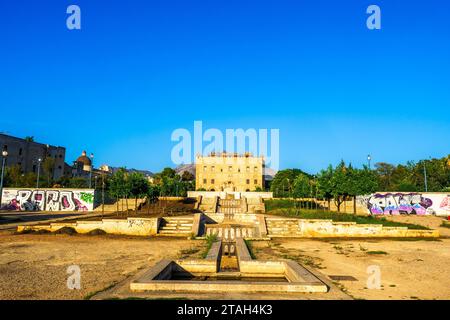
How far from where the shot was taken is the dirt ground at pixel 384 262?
686 centimetres

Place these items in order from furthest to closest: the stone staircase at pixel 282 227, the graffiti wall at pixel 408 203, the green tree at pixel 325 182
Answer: the graffiti wall at pixel 408 203, the green tree at pixel 325 182, the stone staircase at pixel 282 227

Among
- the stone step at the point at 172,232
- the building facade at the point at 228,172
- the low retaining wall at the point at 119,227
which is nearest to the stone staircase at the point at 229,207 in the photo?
the stone step at the point at 172,232

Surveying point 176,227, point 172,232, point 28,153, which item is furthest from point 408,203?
point 28,153

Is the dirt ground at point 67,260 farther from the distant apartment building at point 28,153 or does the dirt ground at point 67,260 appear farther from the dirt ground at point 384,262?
the distant apartment building at point 28,153

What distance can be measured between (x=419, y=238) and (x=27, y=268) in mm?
19287

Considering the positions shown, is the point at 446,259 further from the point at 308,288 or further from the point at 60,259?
the point at 60,259

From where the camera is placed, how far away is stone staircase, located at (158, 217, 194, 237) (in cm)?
1897

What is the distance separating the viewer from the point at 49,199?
39.2 meters

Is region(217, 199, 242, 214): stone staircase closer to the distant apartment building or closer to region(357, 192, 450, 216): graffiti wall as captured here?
region(357, 192, 450, 216): graffiti wall

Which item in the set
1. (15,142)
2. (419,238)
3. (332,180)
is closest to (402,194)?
(332,180)

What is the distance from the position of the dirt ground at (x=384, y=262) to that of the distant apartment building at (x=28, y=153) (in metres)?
71.0

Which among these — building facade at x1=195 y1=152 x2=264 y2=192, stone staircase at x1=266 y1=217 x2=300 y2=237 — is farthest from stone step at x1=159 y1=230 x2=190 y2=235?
building facade at x1=195 y1=152 x2=264 y2=192

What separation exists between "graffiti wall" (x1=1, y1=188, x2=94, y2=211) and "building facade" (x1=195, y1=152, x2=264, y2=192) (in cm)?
4634

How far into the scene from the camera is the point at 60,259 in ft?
35.2
